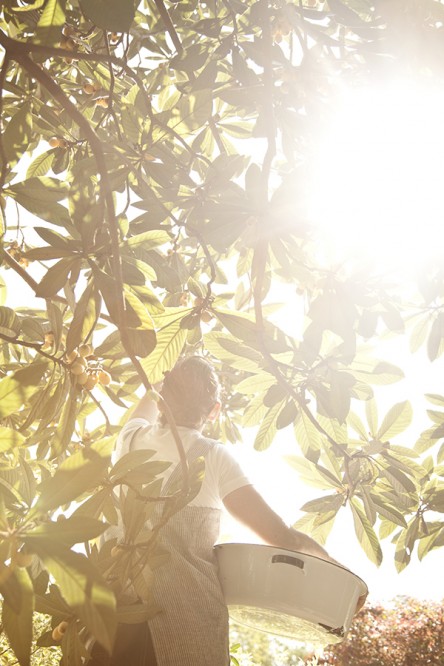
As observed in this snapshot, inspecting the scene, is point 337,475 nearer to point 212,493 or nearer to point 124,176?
point 212,493

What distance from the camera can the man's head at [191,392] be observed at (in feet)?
6.89

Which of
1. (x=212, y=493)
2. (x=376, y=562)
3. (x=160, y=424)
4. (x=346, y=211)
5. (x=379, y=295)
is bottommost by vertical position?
(x=376, y=562)

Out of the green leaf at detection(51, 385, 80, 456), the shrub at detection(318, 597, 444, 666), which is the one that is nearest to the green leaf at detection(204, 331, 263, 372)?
the green leaf at detection(51, 385, 80, 456)

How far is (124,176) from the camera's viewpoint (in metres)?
1.86

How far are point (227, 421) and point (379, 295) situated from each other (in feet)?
5.11

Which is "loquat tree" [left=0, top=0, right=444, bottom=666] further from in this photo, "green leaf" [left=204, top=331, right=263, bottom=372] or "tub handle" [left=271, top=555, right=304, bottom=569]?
"tub handle" [left=271, top=555, right=304, bottom=569]

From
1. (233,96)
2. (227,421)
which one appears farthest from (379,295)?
(227,421)

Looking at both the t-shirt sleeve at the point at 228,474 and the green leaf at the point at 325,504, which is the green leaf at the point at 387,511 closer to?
the green leaf at the point at 325,504

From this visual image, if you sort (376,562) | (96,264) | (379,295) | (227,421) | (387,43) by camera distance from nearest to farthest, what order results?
(96,264), (387,43), (379,295), (376,562), (227,421)


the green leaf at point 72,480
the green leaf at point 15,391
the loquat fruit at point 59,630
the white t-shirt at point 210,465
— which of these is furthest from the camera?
the white t-shirt at point 210,465

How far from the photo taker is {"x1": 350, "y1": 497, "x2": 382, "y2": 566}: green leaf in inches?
84.9

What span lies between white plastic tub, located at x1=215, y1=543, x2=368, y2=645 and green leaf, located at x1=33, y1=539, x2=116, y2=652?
970 mm

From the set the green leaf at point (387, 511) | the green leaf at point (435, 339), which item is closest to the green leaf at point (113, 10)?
the green leaf at point (435, 339)

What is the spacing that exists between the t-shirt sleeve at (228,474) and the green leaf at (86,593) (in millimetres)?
1200
